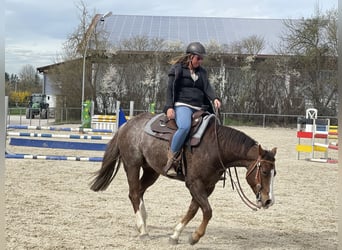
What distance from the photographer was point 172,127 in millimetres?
5078

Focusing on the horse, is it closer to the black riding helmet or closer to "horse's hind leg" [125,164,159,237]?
"horse's hind leg" [125,164,159,237]

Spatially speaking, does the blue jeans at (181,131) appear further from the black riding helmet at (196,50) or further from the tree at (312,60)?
the tree at (312,60)

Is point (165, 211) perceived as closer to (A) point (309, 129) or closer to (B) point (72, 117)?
(A) point (309, 129)

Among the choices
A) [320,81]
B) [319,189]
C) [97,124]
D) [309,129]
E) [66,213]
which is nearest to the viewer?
[66,213]

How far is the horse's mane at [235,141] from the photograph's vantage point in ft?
15.3

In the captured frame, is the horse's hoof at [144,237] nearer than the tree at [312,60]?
Yes

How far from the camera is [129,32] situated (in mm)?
38625

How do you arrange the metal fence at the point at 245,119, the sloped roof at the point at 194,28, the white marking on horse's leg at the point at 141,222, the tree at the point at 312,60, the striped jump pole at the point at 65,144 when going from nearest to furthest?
the white marking on horse's leg at the point at 141,222 → the striped jump pole at the point at 65,144 → the tree at the point at 312,60 → the metal fence at the point at 245,119 → the sloped roof at the point at 194,28

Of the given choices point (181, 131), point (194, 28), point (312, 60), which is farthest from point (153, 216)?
point (194, 28)

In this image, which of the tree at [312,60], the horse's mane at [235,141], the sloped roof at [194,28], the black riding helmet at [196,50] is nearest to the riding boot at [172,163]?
the horse's mane at [235,141]

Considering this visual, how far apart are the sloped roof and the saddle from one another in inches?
1257

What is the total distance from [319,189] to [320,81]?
24.2 m

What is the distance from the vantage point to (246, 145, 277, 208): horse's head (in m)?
4.28

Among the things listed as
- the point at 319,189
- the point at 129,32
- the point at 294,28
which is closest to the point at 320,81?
the point at 294,28
